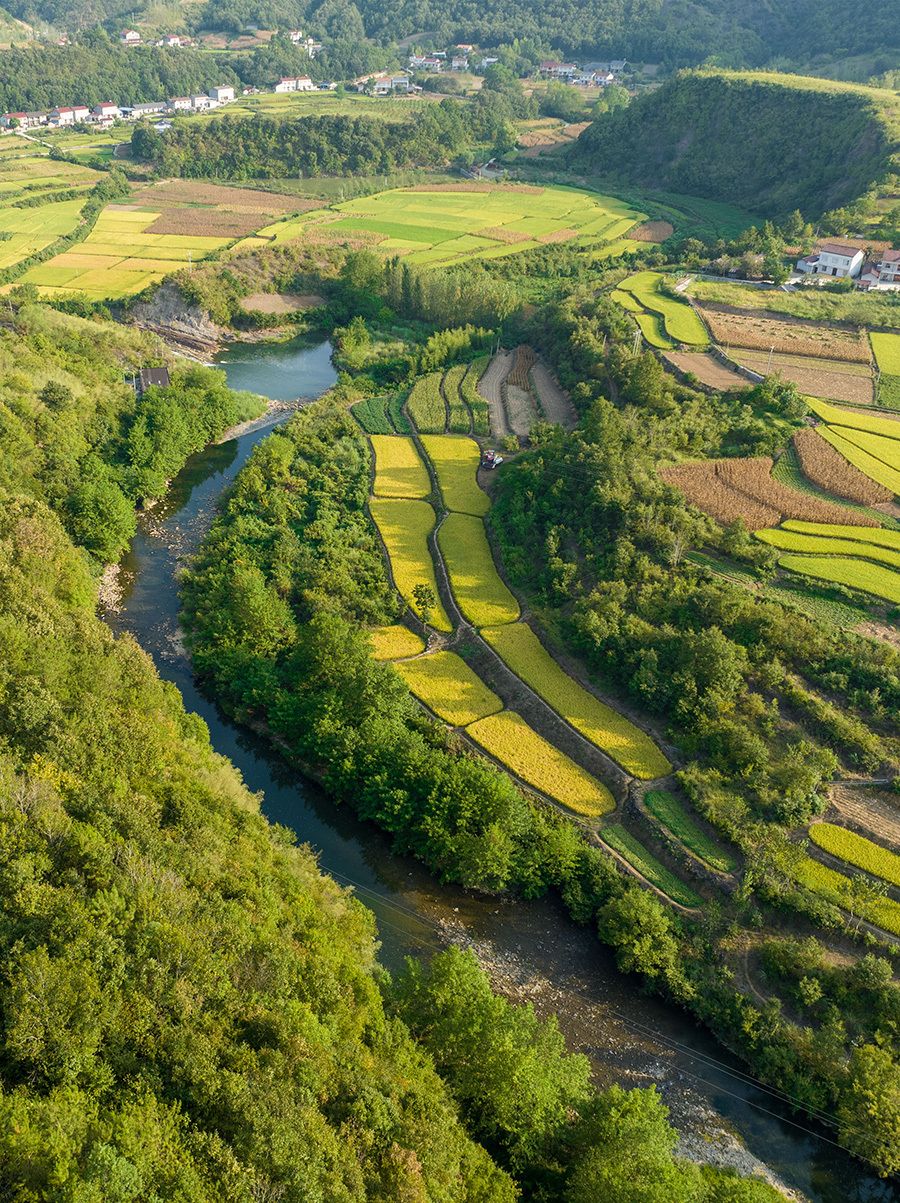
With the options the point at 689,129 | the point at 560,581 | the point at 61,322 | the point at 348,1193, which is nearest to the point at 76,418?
the point at 61,322

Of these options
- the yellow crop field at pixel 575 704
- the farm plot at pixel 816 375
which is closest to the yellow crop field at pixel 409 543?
the yellow crop field at pixel 575 704

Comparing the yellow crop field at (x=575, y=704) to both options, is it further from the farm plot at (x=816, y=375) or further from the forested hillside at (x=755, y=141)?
the forested hillside at (x=755, y=141)

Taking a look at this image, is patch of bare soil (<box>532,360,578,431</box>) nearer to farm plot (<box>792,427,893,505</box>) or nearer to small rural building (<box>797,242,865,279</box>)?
farm plot (<box>792,427,893,505</box>)

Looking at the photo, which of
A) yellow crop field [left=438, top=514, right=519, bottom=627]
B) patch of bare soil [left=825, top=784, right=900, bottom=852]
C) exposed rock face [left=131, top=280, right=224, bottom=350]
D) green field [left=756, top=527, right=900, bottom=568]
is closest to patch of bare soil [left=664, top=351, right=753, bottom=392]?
green field [left=756, top=527, right=900, bottom=568]

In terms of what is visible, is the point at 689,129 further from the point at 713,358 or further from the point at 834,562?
the point at 834,562

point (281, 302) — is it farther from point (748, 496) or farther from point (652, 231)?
point (748, 496)
